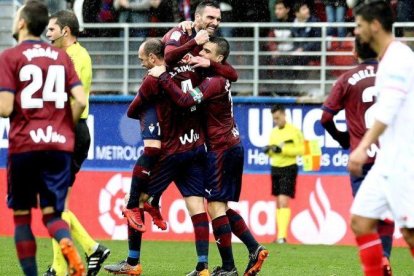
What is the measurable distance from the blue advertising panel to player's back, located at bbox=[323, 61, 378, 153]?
898cm

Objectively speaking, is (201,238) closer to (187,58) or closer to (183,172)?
(183,172)

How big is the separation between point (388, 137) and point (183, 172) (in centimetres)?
333

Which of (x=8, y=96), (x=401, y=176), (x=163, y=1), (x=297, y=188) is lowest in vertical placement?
(x=297, y=188)

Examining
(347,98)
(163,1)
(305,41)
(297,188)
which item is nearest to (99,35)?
(163,1)

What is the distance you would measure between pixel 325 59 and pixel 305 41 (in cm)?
45

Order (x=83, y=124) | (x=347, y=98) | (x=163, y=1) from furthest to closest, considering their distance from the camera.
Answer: (x=163, y=1)
(x=83, y=124)
(x=347, y=98)

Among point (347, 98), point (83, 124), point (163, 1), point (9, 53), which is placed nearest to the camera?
point (9, 53)

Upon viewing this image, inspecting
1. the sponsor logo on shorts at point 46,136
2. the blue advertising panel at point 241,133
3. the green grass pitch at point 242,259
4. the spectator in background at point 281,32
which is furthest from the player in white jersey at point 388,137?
the spectator in background at point 281,32

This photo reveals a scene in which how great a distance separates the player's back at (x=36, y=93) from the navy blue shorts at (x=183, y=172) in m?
2.39

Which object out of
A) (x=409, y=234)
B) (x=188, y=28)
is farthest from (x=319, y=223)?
(x=409, y=234)

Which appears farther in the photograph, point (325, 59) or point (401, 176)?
point (325, 59)

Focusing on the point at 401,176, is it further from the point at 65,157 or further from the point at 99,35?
the point at 99,35

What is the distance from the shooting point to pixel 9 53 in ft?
25.3

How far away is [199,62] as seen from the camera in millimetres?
9945
